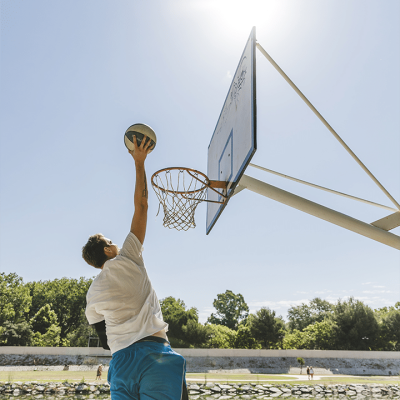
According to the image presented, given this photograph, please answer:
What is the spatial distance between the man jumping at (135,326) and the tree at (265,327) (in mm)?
35843

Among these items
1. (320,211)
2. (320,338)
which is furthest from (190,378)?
(320,338)

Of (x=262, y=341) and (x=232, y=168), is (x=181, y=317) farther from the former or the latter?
(x=232, y=168)

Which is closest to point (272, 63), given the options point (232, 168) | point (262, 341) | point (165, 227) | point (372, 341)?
point (232, 168)

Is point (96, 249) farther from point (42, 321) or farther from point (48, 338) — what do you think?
point (42, 321)

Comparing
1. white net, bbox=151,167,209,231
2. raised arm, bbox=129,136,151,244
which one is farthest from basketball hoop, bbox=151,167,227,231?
raised arm, bbox=129,136,151,244

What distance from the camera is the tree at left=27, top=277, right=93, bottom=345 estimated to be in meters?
42.7

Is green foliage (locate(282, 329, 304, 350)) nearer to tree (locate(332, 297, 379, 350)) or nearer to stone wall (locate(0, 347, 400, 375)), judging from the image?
tree (locate(332, 297, 379, 350))

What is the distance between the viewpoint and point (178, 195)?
4637mm

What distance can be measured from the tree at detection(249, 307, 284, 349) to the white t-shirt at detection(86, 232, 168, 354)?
118 ft

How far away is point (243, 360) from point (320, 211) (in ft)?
84.0

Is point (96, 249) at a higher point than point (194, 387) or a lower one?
higher

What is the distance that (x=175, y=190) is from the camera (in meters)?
4.59

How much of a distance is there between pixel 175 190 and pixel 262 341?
35310 mm

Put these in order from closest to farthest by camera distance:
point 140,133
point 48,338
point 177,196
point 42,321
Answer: point 140,133 → point 177,196 → point 48,338 → point 42,321
